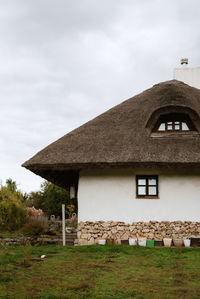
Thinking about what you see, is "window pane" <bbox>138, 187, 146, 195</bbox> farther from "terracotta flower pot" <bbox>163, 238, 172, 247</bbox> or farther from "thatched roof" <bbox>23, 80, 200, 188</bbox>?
"terracotta flower pot" <bbox>163, 238, 172, 247</bbox>

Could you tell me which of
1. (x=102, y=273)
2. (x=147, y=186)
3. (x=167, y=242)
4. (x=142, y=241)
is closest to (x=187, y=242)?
(x=167, y=242)

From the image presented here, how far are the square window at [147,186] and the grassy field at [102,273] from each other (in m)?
2.40

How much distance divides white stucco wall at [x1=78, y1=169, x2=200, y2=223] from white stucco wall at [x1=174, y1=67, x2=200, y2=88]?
8.58 meters

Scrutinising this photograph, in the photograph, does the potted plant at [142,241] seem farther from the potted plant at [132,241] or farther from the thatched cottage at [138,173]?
the thatched cottage at [138,173]

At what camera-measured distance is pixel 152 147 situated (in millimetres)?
12773

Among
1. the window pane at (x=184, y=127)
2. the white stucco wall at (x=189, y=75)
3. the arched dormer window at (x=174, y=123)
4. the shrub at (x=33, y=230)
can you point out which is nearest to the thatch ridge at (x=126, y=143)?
the arched dormer window at (x=174, y=123)

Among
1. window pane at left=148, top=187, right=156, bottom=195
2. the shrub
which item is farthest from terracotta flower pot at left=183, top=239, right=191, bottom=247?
the shrub

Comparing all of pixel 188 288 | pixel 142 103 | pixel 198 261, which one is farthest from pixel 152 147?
pixel 188 288

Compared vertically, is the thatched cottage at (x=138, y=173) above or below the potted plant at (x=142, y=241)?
above

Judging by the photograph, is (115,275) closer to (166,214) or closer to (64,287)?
(64,287)

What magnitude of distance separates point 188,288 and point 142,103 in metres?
10.3

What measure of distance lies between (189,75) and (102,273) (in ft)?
48.8

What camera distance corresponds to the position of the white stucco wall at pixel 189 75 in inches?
793

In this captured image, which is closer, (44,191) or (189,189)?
(189,189)
